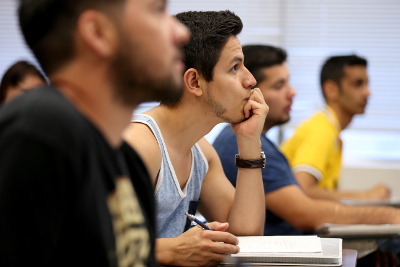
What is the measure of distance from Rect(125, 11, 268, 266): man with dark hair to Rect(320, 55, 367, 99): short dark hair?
155cm

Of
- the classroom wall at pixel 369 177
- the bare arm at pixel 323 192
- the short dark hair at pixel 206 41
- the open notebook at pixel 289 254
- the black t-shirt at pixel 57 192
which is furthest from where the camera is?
the classroom wall at pixel 369 177

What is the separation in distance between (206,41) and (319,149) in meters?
1.25

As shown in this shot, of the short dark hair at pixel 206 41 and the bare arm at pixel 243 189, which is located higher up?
the short dark hair at pixel 206 41

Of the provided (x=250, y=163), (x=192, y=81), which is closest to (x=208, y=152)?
(x=250, y=163)

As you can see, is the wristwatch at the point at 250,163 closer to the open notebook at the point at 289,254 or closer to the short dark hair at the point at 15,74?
the open notebook at the point at 289,254

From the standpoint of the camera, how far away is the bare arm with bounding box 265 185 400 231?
1786 mm

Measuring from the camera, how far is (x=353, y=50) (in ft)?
11.9

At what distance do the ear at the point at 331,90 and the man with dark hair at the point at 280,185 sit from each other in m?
0.80

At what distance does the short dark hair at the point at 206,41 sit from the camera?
4.65 ft

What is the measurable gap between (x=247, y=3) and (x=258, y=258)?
2934 millimetres

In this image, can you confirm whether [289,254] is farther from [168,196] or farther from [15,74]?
[15,74]

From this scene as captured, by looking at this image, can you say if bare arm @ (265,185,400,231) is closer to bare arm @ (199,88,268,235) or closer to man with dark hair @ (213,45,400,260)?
man with dark hair @ (213,45,400,260)

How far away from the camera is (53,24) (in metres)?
0.61

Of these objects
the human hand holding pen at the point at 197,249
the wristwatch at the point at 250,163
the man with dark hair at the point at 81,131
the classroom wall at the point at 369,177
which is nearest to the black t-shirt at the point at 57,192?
the man with dark hair at the point at 81,131
